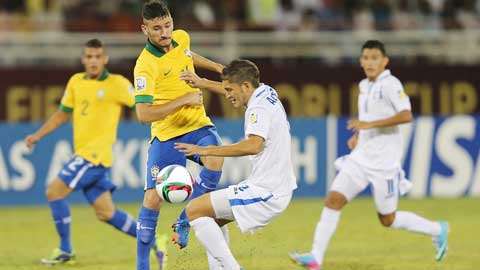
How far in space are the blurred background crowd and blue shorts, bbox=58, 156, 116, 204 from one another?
7.72 m

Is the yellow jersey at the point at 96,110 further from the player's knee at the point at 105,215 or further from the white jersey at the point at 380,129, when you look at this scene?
the white jersey at the point at 380,129

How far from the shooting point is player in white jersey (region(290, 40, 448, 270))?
10.6 metres

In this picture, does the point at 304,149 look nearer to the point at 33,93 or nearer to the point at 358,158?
the point at 33,93

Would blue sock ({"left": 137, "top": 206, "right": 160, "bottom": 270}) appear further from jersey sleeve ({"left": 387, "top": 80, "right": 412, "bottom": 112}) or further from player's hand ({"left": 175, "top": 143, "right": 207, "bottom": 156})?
jersey sleeve ({"left": 387, "top": 80, "right": 412, "bottom": 112})

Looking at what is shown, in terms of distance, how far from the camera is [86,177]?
1165 centimetres

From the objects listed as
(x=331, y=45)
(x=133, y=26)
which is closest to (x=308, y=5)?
(x=331, y=45)

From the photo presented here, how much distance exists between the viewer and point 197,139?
Answer: 9.70m

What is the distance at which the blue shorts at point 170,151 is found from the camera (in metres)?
9.59

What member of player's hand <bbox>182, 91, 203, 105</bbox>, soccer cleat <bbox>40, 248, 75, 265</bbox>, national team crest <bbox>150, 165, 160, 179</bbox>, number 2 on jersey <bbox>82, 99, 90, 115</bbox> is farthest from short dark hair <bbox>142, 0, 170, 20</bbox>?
soccer cleat <bbox>40, 248, 75, 265</bbox>

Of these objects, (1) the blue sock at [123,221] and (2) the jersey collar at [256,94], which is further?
(1) the blue sock at [123,221]

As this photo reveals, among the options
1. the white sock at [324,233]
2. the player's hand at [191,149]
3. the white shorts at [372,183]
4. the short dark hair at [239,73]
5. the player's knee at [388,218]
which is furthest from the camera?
the player's knee at [388,218]

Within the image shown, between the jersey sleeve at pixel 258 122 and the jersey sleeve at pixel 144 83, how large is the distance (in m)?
1.05

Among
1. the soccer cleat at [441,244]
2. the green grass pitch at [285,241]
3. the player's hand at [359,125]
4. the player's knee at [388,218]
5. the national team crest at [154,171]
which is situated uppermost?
the player's hand at [359,125]

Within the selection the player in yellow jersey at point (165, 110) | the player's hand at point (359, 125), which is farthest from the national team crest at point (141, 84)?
the player's hand at point (359, 125)
